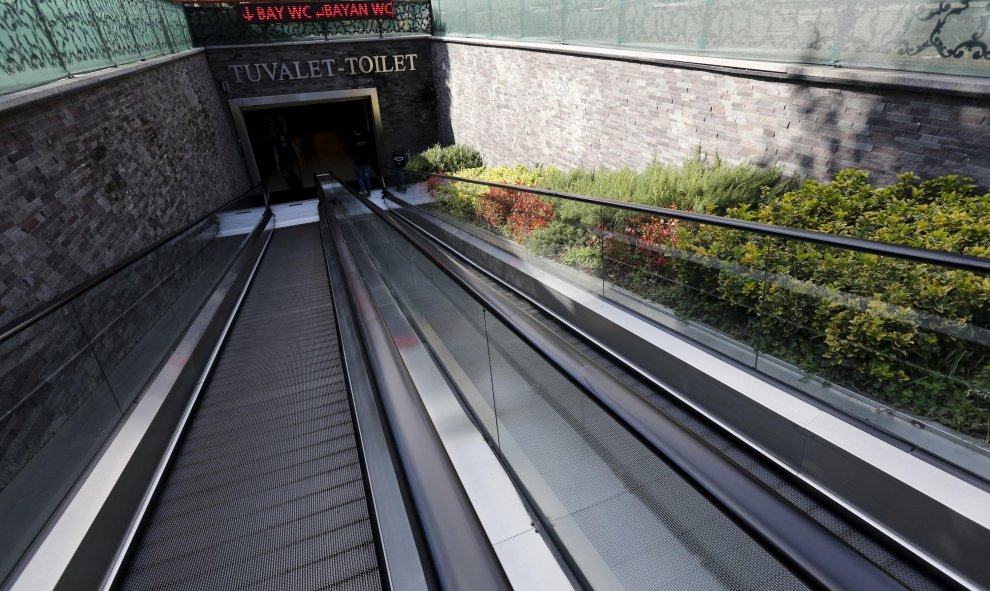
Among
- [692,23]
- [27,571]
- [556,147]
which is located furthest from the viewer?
[556,147]

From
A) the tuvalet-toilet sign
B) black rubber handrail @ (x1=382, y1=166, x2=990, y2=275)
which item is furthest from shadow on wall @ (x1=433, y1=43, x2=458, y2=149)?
black rubber handrail @ (x1=382, y1=166, x2=990, y2=275)

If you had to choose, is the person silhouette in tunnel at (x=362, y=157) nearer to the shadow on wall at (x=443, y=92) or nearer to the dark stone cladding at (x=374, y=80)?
the dark stone cladding at (x=374, y=80)

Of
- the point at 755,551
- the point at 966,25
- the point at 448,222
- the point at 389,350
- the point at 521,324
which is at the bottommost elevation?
the point at 448,222

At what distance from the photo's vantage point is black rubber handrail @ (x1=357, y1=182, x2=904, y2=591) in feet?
3.25

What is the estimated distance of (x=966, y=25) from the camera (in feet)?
12.0

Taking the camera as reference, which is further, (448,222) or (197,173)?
(197,173)

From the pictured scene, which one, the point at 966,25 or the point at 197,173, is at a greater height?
the point at 966,25

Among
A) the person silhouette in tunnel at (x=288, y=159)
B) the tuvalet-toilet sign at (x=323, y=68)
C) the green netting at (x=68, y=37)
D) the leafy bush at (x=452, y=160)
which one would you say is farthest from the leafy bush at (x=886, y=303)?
the person silhouette in tunnel at (x=288, y=159)

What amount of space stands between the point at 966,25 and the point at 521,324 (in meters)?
4.24

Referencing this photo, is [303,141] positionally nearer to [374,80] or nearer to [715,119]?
[374,80]

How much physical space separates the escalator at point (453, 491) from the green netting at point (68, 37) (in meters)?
3.62

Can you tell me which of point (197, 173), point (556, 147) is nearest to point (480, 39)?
point (556, 147)

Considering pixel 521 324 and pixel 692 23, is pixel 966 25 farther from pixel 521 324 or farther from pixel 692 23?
pixel 521 324

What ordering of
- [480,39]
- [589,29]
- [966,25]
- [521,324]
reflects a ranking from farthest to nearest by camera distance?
[480,39] → [589,29] → [966,25] → [521,324]
